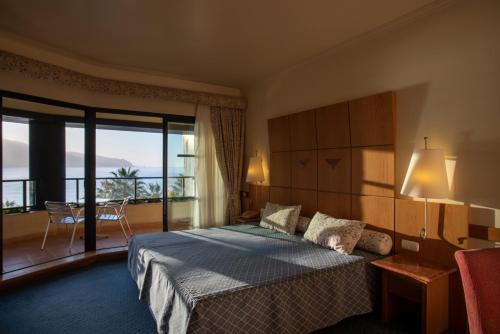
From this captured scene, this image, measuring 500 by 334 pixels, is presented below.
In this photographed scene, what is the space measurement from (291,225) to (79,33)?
3118 millimetres

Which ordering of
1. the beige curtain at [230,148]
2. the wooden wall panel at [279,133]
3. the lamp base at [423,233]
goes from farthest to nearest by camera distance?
the beige curtain at [230,148], the wooden wall panel at [279,133], the lamp base at [423,233]

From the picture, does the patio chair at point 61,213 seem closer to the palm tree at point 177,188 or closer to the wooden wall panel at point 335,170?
the palm tree at point 177,188

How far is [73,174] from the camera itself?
472 centimetres

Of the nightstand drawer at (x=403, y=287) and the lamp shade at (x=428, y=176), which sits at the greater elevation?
the lamp shade at (x=428, y=176)

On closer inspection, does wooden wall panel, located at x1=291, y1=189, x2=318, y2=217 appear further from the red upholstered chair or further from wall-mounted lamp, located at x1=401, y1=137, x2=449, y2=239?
the red upholstered chair

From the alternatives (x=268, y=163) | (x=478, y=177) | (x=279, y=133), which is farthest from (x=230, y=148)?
(x=478, y=177)

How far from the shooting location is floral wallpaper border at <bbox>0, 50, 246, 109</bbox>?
9.70ft

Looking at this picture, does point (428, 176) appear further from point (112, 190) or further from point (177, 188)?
point (112, 190)

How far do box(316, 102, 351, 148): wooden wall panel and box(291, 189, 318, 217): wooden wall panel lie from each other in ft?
2.02

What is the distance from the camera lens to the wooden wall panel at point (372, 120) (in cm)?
264

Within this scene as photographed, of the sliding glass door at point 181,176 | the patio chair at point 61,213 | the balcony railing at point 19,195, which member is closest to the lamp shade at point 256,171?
the sliding glass door at point 181,176

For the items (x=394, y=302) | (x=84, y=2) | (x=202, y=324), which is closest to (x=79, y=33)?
(x=84, y=2)

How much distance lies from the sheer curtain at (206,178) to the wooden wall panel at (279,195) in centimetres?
94

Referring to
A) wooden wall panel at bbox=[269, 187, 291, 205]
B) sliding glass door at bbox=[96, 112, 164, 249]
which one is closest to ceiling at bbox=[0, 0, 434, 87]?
wooden wall panel at bbox=[269, 187, 291, 205]
